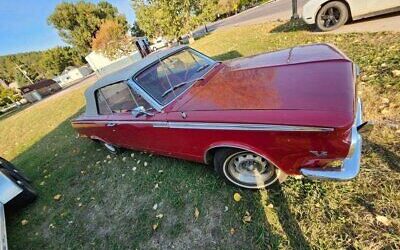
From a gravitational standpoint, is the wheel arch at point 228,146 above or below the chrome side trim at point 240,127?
below

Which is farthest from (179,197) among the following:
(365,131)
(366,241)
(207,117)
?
(365,131)

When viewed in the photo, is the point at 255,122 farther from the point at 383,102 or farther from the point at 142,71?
the point at 383,102

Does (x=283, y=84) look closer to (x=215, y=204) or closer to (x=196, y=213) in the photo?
(x=215, y=204)

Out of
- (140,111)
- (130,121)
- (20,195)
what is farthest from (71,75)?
(140,111)

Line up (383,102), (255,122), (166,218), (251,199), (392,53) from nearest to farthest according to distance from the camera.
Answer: (255,122), (251,199), (166,218), (383,102), (392,53)

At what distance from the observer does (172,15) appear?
20.6m

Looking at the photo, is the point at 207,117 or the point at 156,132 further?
the point at 156,132

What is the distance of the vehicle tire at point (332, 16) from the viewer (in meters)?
6.40

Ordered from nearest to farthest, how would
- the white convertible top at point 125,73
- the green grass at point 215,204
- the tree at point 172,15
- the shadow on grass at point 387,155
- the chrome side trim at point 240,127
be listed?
the chrome side trim at point 240,127 → the green grass at point 215,204 → the shadow on grass at point 387,155 → the white convertible top at point 125,73 → the tree at point 172,15

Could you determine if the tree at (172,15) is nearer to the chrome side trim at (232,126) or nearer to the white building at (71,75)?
the chrome side trim at (232,126)

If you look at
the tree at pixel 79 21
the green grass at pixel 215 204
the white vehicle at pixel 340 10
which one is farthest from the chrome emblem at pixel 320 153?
the tree at pixel 79 21

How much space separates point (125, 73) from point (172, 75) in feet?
2.49

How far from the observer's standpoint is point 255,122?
2.13 metres

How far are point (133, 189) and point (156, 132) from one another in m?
1.13
